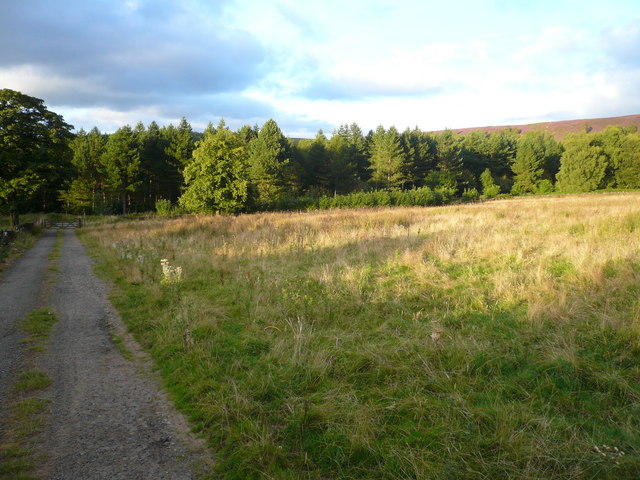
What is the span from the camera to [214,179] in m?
30.7

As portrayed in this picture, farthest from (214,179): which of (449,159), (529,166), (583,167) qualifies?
(529,166)

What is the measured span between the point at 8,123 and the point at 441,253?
3369cm

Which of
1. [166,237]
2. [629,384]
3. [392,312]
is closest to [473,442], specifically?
[629,384]

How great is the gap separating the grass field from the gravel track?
172cm

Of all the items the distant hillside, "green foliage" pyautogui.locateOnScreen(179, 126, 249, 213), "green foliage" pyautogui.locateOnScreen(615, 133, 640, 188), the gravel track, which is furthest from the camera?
the distant hillside

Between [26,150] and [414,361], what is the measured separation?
35393mm

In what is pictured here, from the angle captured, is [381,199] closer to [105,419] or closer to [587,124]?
[105,419]

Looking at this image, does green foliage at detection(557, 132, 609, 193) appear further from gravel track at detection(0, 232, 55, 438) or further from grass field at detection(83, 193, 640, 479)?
gravel track at detection(0, 232, 55, 438)

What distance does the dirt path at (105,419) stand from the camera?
304cm

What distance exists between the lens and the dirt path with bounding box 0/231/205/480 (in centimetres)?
304

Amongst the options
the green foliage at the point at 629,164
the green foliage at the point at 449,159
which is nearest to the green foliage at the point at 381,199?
the green foliage at the point at 449,159

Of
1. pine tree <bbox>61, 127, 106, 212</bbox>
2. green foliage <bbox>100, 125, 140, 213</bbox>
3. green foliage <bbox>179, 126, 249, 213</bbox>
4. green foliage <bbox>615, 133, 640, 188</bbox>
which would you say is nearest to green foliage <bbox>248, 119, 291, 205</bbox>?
green foliage <bbox>179, 126, 249, 213</bbox>

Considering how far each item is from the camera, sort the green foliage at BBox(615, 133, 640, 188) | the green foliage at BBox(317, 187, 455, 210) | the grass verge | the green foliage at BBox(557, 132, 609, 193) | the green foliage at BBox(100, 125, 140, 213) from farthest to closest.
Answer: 1. the green foliage at BBox(615, 133, 640, 188)
2. the green foliage at BBox(557, 132, 609, 193)
3. the green foliage at BBox(100, 125, 140, 213)
4. the green foliage at BBox(317, 187, 455, 210)
5. the grass verge

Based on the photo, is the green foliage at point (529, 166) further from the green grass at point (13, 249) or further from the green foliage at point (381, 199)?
the green grass at point (13, 249)
